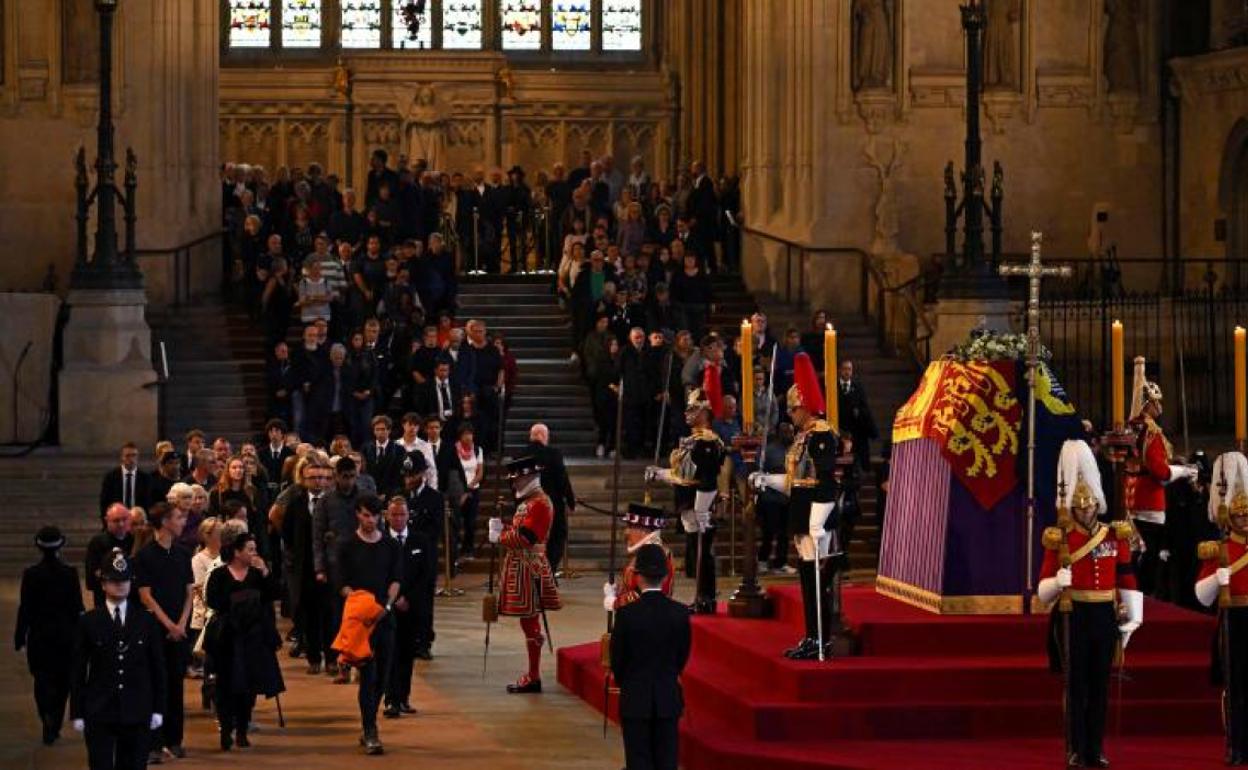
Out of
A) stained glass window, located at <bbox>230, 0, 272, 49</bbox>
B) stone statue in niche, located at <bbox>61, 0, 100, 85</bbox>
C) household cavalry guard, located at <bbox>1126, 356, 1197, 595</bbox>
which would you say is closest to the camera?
household cavalry guard, located at <bbox>1126, 356, 1197, 595</bbox>

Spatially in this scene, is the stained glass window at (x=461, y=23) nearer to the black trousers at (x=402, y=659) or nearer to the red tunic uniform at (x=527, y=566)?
the red tunic uniform at (x=527, y=566)

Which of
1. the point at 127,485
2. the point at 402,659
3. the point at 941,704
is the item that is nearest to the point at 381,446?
the point at 127,485

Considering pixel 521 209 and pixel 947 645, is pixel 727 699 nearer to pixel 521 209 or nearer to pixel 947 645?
pixel 947 645

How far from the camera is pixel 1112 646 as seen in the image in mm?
16562

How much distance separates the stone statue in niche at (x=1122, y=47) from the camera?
37.1m

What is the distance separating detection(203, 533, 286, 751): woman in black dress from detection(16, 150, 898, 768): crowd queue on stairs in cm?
1

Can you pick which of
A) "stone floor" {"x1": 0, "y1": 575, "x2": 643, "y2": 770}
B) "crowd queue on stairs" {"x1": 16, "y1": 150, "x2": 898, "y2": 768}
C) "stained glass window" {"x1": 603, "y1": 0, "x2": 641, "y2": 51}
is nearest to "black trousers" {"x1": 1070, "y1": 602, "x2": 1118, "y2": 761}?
"crowd queue on stairs" {"x1": 16, "y1": 150, "x2": 898, "y2": 768}

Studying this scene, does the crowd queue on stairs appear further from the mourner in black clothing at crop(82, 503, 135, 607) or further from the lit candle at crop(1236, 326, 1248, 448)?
the lit candle at crop(1236, 326, 1248, 448)

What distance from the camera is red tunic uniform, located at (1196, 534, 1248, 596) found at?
16703mm

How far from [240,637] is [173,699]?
0.57 m

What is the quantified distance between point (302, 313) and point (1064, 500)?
16.1m

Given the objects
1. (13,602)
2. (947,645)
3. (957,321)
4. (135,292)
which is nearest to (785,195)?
(957,321)

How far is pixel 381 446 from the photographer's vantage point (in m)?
25.0

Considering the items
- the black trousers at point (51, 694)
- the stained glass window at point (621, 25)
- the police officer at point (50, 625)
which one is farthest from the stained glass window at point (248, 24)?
the black trousers at point (51, 694)
